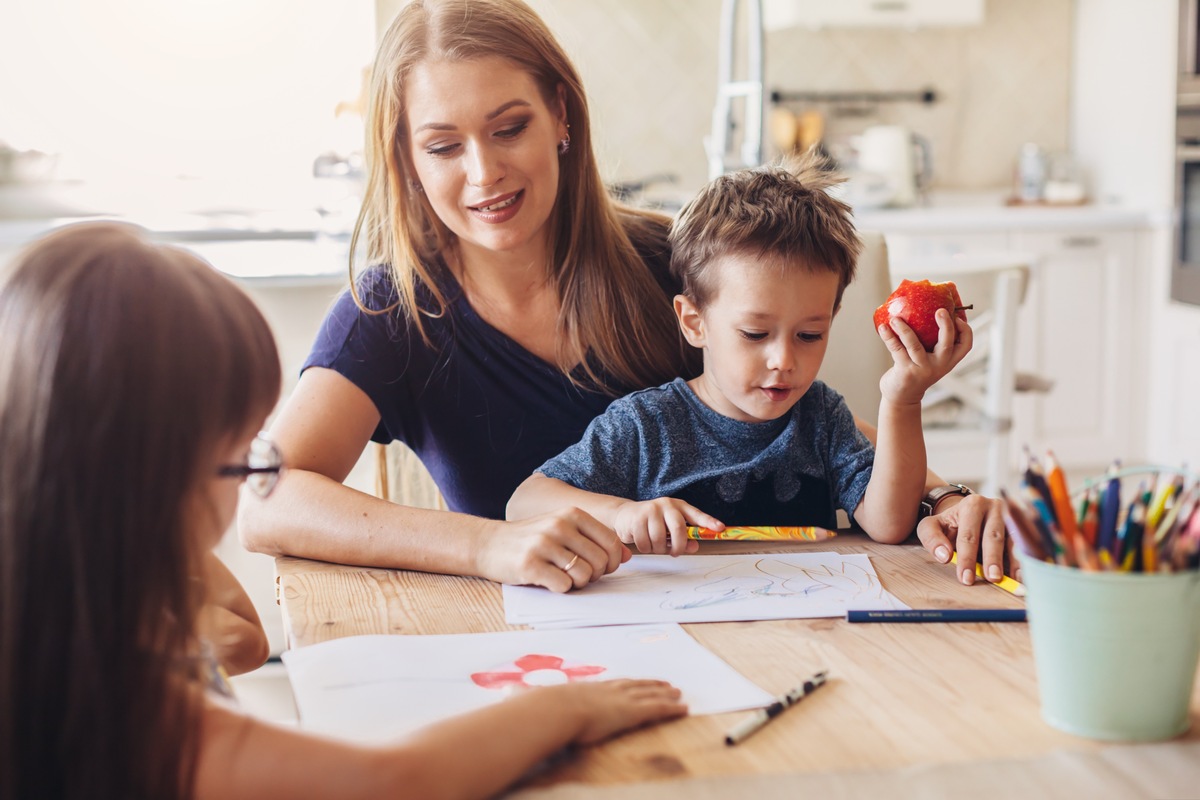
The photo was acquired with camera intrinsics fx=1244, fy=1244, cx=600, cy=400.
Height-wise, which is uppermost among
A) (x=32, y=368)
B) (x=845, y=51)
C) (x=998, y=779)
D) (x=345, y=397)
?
(x=845, y=51)

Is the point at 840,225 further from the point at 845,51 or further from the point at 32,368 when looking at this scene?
the point at 845,51

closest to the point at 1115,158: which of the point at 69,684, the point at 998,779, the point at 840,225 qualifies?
the point at 840,225

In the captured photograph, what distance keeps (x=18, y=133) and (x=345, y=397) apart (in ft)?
9.90

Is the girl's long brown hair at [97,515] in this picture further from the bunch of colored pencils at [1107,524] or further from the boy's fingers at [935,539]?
the boy's fingers at [935,539]

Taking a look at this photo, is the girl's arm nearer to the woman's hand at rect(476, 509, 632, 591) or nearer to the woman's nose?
the woman's hand at rect(476, 509, 632, 591)

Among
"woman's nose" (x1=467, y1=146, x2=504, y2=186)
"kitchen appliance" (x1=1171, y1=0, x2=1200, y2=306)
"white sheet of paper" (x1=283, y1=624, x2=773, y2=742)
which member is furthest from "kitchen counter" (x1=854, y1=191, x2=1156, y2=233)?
"white sheet of paper" (x1=283, y1=624, x2=773, y2=742)

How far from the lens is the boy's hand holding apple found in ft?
3.85

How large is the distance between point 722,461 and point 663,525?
25 cm

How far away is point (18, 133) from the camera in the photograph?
3.94m

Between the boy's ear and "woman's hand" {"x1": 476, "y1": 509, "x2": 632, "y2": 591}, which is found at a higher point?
the boy's ear

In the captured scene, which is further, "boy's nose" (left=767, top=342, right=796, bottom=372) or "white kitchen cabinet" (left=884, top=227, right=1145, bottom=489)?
"white kitchen cabinet" (left=884, top=227, right=1145, bottom=489)

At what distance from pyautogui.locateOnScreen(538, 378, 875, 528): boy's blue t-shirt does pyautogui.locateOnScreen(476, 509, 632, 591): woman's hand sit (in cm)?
25

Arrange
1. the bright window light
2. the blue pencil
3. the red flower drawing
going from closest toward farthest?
the red flower drawing
the blue pencil
the bright window light

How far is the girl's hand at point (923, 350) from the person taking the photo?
3.84 feet
